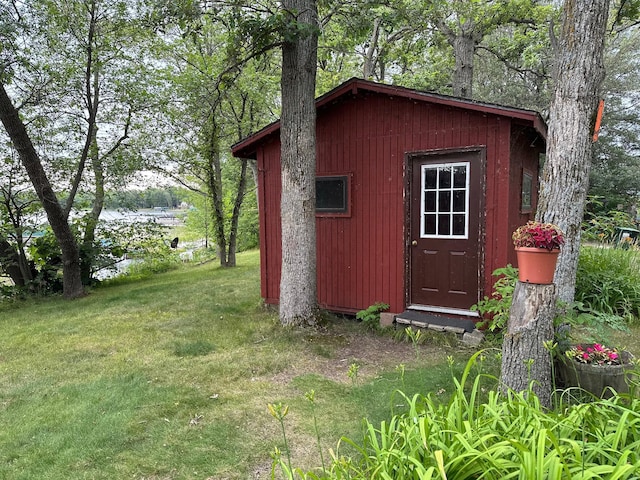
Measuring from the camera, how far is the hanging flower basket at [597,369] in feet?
8.55

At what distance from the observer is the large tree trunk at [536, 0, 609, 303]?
3.11 meters

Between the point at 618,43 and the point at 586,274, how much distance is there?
45.1ft

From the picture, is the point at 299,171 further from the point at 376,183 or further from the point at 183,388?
the point at 183,388

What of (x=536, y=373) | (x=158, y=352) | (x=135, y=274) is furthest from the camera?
(x=135, y=274)

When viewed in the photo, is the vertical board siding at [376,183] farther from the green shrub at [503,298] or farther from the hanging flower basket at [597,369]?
the hanging flower basket at [597,369]

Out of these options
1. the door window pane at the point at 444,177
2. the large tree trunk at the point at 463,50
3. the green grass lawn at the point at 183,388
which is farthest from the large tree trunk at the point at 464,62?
the green grass lawn at the point at 183,388

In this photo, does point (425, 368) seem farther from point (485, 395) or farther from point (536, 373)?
point (536, 373)

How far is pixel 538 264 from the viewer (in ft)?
7.44

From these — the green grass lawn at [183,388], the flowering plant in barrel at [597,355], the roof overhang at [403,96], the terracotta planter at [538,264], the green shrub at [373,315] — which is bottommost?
the green grass lawn at [183,388]

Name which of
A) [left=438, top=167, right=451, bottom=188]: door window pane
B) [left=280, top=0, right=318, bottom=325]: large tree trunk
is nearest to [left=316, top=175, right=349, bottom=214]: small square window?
[left=280, top=0, right=318, bottom=325]: large tree trunk

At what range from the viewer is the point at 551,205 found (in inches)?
125

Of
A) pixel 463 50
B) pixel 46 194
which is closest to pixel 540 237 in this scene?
pixel 46 194

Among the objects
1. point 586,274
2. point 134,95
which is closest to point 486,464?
point 586,274

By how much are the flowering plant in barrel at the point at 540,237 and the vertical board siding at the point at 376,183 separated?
2.06 meters
